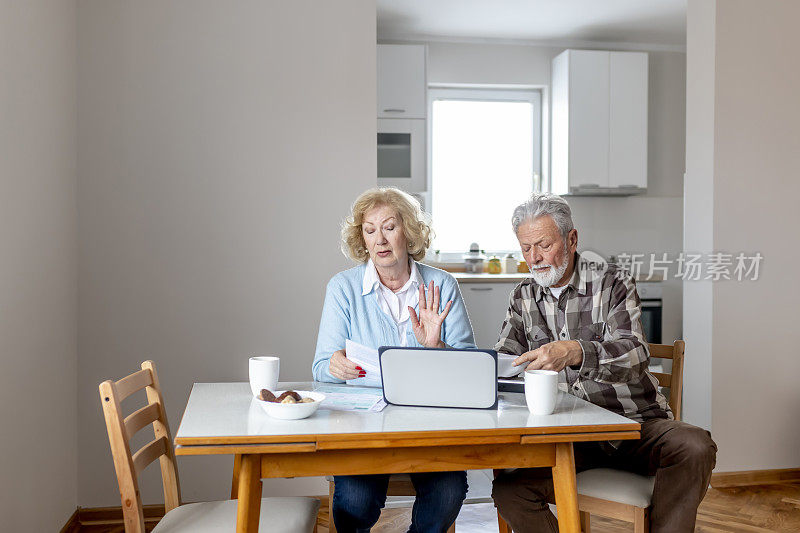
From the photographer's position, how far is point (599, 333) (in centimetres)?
224

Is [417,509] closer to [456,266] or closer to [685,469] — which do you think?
[685,469]

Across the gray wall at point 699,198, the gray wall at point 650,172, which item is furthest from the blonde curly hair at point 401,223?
the gray wall at point 650,172

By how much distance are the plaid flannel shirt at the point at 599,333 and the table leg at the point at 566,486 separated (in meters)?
0.41

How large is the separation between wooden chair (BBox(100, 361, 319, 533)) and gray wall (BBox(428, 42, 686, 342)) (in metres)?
4.41

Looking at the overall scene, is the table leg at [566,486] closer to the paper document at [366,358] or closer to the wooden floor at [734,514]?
the paper document at [366,358]

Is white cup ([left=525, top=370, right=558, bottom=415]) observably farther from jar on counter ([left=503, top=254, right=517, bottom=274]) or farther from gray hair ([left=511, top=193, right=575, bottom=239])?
jar on counter ([left=503, top=254, right=517, bottom=274])

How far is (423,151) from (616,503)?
3.86m

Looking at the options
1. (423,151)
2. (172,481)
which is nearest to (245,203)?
(172,481)

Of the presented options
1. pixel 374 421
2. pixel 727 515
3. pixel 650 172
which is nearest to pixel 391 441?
pixel 374 421

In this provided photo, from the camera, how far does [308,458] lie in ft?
5.14

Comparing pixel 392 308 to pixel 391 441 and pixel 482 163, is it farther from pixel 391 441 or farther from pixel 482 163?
pixel 482 163

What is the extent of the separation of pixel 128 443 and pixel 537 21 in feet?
14.9

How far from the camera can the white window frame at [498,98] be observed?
5906 millimetres

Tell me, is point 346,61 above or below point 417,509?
above
